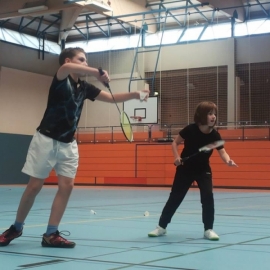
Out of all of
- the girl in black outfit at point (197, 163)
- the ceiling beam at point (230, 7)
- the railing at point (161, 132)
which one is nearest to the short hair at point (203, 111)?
the girl in black outfit at point (197, 163)

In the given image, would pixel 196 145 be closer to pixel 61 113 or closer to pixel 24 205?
pixel 61 113

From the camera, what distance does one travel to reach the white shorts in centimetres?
442

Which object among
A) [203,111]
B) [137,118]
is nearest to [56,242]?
[203,111]

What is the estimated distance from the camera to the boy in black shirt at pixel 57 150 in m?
4.42

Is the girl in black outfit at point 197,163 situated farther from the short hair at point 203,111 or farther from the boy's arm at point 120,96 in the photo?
the boy's arm at point 120,96

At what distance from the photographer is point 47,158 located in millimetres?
4422

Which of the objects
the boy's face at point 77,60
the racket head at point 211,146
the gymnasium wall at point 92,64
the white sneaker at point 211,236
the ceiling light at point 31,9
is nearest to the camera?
the boy's face at point 77,60

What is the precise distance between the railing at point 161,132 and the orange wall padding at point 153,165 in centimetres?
69

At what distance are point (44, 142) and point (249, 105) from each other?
19938 millimetres

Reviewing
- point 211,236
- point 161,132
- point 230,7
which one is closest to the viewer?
point 211,236

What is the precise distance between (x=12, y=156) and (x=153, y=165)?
7295 millimetres

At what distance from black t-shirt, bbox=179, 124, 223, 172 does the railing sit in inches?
699

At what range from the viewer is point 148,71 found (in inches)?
1006

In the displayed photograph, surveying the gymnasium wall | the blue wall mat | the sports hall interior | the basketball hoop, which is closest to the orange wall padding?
the sports hall interior
